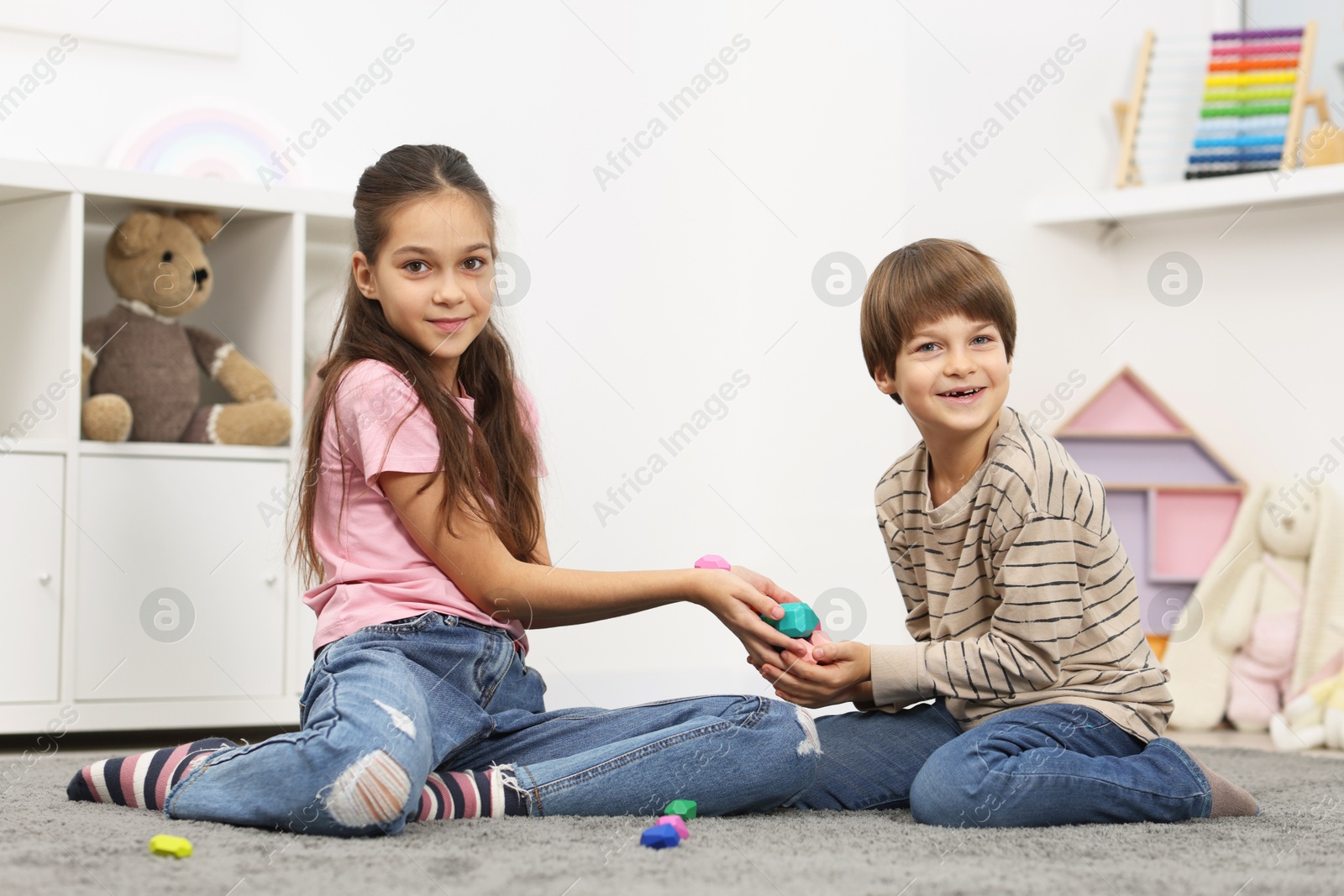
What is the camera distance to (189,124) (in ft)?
5.79

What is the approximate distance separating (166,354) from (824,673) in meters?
1.00

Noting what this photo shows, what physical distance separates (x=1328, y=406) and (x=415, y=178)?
1486 millimetres

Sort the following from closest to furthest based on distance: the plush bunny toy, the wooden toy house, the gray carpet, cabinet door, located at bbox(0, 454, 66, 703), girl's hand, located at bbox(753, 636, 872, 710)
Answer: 1. the gray carpet
2. girl's hand, located at bbox(753, 636, 872, 710)
3. cabinet door, located at bbox(0, 454, 66, 703)
4. the plush bunny toy
5. the wooden toy house

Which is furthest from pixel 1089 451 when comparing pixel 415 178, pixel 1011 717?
pixel 415 178

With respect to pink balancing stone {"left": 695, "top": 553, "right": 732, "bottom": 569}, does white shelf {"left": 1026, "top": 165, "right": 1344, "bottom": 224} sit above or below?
above

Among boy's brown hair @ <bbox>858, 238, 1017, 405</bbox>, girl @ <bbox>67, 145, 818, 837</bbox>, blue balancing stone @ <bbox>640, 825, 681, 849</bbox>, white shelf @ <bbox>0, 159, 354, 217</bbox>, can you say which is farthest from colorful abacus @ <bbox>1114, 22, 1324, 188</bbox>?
blue balancing stone @ <bbox>640, 825, 681, 849</bbox>

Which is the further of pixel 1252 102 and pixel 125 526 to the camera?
pixel 1252 102

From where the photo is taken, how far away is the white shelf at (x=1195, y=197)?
1.83 metres

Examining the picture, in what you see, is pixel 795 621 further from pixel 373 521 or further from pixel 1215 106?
pixel 1215 106

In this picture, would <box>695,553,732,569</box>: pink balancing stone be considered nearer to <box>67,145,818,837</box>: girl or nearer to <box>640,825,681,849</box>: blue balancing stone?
<box>67,145,818,837</box>: girl

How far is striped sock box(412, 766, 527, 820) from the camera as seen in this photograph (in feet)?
2.90

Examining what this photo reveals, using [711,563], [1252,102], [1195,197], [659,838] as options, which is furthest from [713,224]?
A: [659,838]

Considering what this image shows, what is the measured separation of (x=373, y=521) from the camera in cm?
98

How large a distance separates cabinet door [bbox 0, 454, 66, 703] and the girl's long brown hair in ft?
1.68
